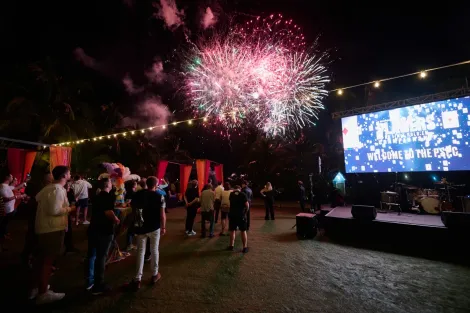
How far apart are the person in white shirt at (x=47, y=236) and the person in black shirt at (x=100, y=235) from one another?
430 mm

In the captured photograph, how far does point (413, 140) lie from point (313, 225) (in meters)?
5.18

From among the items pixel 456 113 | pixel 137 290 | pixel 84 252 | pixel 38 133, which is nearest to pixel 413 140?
pixel 456 113

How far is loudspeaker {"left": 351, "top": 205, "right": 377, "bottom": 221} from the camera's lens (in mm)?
7082

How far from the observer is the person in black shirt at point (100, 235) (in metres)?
3.77

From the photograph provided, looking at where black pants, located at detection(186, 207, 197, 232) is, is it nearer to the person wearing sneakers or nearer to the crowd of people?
the crowd of people

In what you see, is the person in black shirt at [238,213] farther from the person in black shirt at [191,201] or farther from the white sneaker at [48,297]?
the white sneaker at [48,297]

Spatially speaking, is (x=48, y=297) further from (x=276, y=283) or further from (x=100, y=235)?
(x=276, y=283)

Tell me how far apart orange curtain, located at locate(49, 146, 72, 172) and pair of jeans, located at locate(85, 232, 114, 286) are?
385 inches

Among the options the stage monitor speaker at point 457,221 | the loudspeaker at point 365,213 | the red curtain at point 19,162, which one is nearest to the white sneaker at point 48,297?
the loudspeaker at point 365,213

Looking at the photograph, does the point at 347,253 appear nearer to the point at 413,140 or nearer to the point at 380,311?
the point at 380,311

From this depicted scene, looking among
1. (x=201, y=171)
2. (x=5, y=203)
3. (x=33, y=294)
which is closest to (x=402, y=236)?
(x=33, y=294)

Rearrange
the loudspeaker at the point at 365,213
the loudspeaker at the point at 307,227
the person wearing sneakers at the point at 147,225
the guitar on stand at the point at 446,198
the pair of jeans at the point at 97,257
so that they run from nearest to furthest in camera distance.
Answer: the pair of jeans at the point at 97,257 → the person wearing sneakers at the point at 147,225 → the loudspeaker at the point at 365,213 → the loudspeaker at the point at 307,227 → the guitar on stand at the point at 446,198

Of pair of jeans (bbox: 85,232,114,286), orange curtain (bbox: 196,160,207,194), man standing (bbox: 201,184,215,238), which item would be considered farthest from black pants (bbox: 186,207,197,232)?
orange curtain (bbox: 196,160,207,194)

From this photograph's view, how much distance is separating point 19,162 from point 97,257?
31.9 feet
